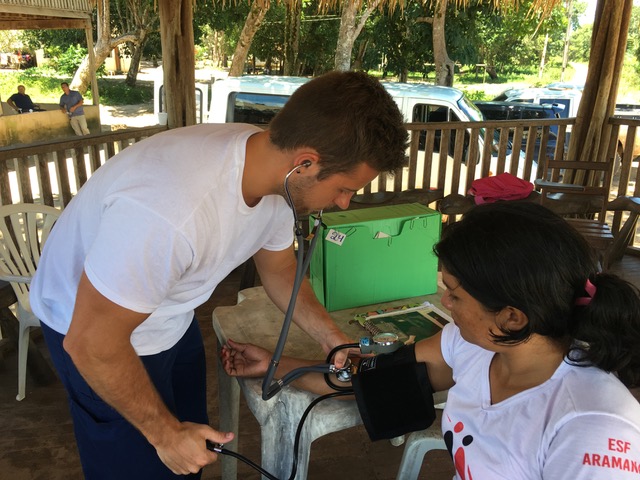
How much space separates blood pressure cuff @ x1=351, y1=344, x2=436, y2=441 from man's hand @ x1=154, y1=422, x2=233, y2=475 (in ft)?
1.01

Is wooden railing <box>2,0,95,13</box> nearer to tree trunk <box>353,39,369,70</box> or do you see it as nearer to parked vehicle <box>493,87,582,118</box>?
parked vehicle <box>493,87,582,118</box>

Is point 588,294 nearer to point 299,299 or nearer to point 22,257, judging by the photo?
point 299,299

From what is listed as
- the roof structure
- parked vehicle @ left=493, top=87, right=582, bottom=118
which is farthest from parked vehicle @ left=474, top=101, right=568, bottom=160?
the roof structure

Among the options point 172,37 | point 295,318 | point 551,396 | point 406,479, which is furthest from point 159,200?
point 172,37

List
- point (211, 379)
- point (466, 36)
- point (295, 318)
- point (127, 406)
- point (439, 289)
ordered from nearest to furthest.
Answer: point (127, 406) < point (295, 318) < point (439, 289) < point (211, 379) < point (466, 36)

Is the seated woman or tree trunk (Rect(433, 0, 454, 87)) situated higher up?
tree trunk (Rect(433, 0, 454, 87))

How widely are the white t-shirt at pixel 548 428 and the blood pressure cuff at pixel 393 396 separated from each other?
9 cm

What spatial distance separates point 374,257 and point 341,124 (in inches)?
26.6

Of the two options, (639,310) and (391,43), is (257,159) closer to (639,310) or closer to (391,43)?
(639,310)

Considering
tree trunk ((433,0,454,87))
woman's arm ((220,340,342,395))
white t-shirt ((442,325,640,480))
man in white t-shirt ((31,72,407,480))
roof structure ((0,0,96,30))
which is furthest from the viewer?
tree trunk ((433,0,454,87))

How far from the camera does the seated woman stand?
88cm

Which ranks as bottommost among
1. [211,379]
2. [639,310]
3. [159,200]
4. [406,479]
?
[211,379]

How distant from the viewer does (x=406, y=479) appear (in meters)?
1.46

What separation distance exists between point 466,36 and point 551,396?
1310 centimetres
